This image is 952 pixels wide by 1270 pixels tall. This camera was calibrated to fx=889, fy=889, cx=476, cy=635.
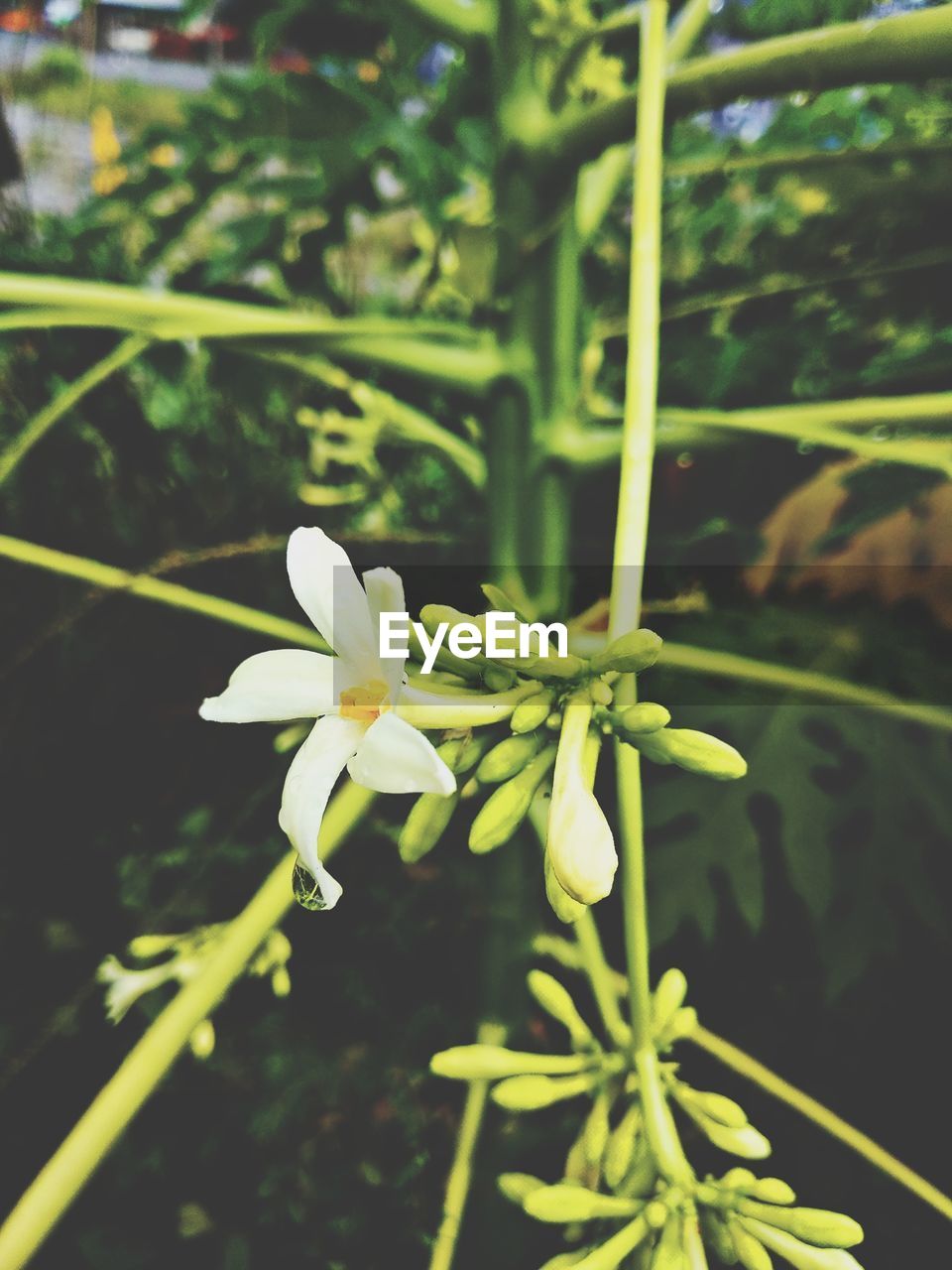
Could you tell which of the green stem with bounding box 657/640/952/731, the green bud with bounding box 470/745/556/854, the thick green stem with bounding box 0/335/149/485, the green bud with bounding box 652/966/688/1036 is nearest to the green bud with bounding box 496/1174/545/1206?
the green bud with bounding box 652/966/688/1036

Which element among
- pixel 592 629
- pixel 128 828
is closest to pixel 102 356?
pixel 128 828

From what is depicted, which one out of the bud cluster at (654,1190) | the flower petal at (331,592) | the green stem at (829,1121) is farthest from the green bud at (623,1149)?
the flower petal at (331,592)

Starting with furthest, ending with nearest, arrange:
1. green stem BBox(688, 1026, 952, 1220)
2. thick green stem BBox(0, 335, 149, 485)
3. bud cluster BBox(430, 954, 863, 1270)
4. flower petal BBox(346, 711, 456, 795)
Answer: thick green stem BBox(0, 335, 149, 485) < green stem BBox(688, 1026, 952, 1220) < bud cluster BBox(430, 954, 863, 1270) < flower petal BBox(346, 711, 456, 795)

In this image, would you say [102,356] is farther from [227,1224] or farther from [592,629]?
[227,1224]

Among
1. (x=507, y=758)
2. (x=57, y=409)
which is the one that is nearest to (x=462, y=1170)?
(x=507, y=758)

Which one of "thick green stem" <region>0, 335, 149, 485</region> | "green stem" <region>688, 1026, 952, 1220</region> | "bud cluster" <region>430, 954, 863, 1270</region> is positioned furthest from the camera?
"thick green stem" <region>0, 335, 149, 485</region>

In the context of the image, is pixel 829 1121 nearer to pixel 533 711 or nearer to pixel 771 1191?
pixel 771 1191

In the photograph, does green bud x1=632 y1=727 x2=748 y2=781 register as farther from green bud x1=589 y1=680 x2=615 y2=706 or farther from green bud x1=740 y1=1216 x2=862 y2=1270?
green bud x1=740 y1=1216 x2=862 y2=1270
